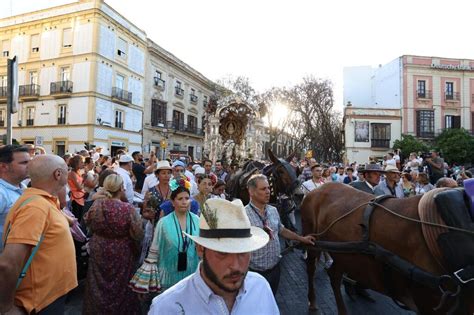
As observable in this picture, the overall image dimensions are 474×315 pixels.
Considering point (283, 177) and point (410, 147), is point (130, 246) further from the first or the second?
point (410, 147)

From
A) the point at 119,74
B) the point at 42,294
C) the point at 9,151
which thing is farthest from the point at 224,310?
the point at 119,74

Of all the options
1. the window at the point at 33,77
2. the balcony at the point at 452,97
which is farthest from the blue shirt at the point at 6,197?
the balcony at the point at 452,97

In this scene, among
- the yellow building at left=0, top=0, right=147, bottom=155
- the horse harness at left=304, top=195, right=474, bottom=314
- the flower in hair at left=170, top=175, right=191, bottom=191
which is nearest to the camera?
the horse harness at left=304, top=195, right=474, bottom=314

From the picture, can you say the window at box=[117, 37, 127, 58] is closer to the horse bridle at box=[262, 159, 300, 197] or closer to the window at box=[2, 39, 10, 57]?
the window at box=[2, 39, 10, 57]

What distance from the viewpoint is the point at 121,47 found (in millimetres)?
32219

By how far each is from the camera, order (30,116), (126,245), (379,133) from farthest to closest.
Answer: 1. (379,133)
2. (30,116)
3. (126,245)

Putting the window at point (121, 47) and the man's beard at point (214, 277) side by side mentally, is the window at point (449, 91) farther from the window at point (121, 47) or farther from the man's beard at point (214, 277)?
the man's beard at point (214, 277)

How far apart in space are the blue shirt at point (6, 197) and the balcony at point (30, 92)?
1292 inches

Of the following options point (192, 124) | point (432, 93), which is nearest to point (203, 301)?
point (432, 93)

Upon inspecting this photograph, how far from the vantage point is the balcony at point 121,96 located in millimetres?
31109

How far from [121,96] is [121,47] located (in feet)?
15.9

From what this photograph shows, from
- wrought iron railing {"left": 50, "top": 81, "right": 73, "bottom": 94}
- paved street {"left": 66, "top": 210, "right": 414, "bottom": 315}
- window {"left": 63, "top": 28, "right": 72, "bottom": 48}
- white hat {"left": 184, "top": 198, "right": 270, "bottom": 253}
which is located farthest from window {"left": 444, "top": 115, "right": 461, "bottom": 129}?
white hat {"left": 184, "top": 198, "right": 270, "bottom": 253}

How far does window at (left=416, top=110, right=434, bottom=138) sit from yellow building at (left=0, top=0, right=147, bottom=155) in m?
30.9

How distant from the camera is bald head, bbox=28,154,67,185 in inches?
106
